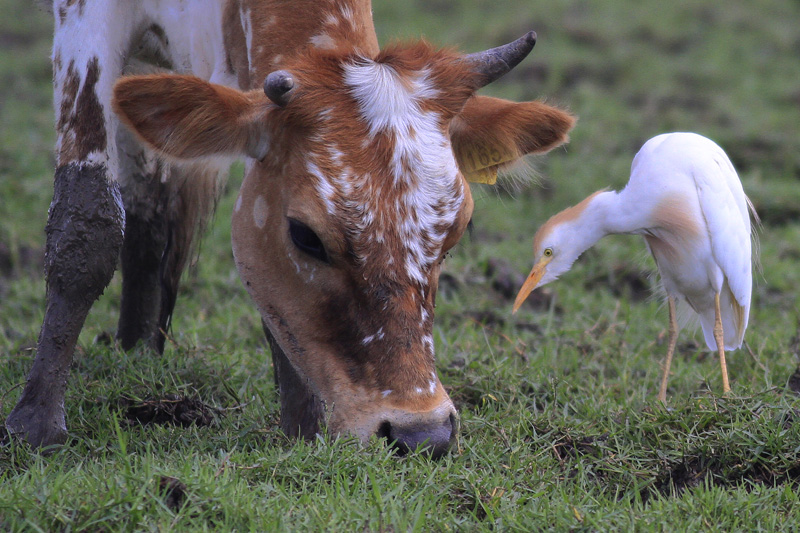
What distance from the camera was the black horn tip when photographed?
114 inches

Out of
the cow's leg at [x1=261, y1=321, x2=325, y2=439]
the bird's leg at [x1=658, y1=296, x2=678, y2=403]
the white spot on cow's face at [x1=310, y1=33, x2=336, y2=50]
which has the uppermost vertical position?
the white spot on cow's face at [x1=310, y1=33, x2=336, y2=50]

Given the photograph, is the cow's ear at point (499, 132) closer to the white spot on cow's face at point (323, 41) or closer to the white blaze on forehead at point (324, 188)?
the white spot on cow's face at point (323, 41)

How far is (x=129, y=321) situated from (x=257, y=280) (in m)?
1.34

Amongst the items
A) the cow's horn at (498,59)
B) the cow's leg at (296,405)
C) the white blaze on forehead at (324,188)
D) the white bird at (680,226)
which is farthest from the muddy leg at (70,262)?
the white bird at (680,226)

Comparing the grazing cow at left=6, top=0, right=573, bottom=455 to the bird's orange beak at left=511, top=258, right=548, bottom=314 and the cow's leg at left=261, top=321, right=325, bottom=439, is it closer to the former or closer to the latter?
the cow's leg at left=261, top=321, right=325, bottom=439

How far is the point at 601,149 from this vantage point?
7852 mm

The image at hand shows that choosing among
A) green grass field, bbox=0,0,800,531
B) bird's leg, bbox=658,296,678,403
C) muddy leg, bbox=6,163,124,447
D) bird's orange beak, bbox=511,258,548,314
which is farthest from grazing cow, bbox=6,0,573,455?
bird's leg, bbox=658,296,678,403

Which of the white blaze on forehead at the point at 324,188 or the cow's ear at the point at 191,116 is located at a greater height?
the cow's ear at the point at 191,116

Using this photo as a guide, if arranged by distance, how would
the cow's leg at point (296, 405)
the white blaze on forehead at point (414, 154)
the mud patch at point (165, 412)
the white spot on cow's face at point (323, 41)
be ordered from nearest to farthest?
the white blaze on forehead at point (414, 154), the cow's leg at point (296, 405), the white spot on cow's face at point (323, 41), the mud patch at point (165, 412)

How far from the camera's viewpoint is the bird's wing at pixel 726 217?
378 centimetres

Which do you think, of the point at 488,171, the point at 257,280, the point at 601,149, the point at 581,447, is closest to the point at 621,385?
the point at 581,447

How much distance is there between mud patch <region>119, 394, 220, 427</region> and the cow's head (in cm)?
50

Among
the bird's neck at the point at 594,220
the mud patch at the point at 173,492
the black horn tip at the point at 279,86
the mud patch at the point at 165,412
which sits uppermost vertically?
the black horn tip at the point at 279,86

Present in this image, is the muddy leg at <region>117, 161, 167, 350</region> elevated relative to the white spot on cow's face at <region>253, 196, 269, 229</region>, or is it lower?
lower
